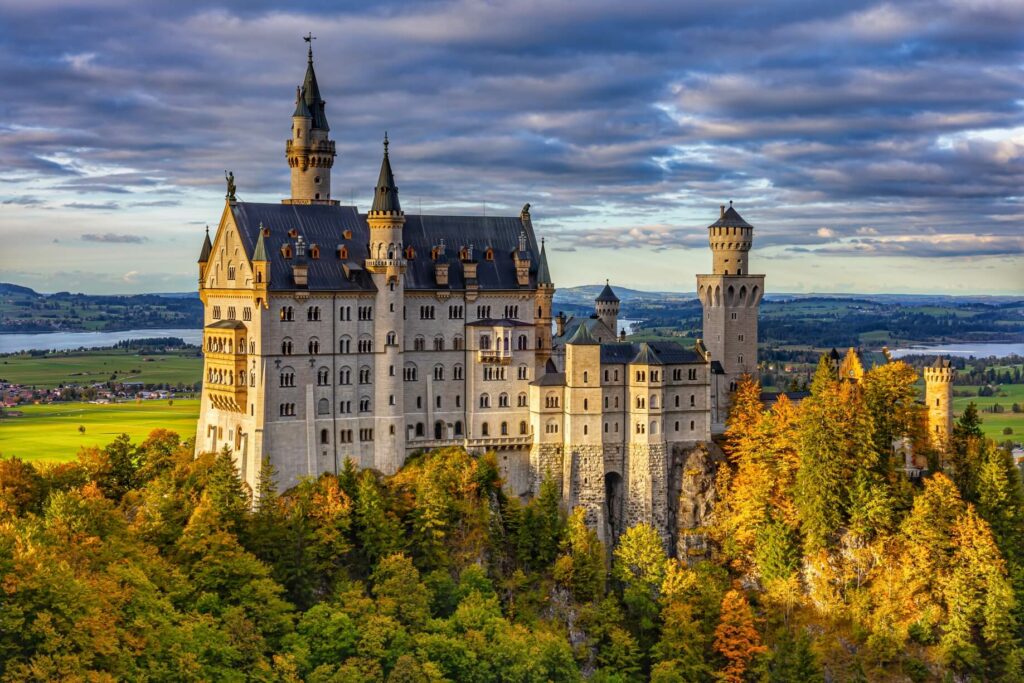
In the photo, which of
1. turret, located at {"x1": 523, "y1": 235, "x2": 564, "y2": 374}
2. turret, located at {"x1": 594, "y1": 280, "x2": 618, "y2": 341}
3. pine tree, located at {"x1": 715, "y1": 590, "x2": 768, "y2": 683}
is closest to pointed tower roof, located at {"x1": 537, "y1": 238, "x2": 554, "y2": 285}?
turret, located at {"x1": 523, "y1": 235, "x2": 564, "y2": 374}

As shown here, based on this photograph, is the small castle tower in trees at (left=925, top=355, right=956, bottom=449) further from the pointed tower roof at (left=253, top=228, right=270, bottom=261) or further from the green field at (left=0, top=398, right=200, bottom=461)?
the green field at (left=0, top=398, right=200, bottom=461)

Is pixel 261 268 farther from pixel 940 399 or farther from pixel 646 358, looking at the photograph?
pixel 940 399

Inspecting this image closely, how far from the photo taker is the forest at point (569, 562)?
8756 centimetres

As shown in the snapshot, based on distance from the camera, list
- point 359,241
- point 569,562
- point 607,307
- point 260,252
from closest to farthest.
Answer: point 260,252
point 569,562
point 359,241
point 607,307

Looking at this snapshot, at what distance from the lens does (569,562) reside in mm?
102000

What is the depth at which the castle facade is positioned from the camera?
101m

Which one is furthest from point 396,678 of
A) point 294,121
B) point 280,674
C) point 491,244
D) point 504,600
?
point 294,121

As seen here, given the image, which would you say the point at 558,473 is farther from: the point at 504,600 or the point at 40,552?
the point at 40,552

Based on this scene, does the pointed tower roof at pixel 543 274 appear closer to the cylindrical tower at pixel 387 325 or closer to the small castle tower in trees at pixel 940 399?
the cylindrical tower at pixel 387 325

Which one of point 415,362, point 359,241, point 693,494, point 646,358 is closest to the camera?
point 359,241

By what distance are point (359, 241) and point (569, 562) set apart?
31698 millimetres

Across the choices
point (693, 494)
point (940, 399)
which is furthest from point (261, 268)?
point (940, 399)

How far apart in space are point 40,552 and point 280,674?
1784cm

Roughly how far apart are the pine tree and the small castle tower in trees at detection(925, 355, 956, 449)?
84.8ft
